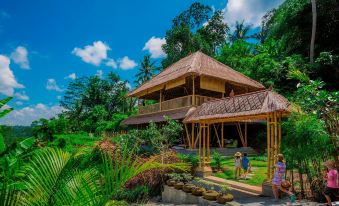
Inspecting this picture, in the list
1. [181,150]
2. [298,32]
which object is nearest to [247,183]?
[181,150]

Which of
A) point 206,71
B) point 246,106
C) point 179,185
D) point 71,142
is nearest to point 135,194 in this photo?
point 179,185

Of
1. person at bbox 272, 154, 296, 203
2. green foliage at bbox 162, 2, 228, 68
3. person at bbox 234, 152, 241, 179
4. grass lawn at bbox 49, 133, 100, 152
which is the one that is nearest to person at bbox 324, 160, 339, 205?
person at bbox 272, 154, 296, 203

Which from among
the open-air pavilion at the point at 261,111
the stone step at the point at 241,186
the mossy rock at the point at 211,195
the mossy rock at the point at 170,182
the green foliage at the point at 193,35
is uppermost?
the green foliage at the point at 193,35

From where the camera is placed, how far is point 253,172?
40.7 feet

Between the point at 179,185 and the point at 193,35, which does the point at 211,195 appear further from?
the point at 193,35

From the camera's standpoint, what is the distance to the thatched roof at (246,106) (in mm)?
8701

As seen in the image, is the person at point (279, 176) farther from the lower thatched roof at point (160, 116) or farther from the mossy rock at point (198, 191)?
the lower thatched roof at point (160, 116)

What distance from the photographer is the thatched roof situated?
28.5 ft

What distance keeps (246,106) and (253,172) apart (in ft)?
12.9

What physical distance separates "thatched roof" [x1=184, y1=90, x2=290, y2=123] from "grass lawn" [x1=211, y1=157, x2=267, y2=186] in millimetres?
2467

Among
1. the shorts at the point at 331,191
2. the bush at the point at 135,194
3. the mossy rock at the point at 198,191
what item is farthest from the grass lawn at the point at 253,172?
the shorts at the point at 331,191

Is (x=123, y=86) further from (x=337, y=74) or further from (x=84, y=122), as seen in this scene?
(x=337, y=74)

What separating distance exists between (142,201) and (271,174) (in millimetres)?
5563

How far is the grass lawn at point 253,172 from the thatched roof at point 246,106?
247 centimetres
